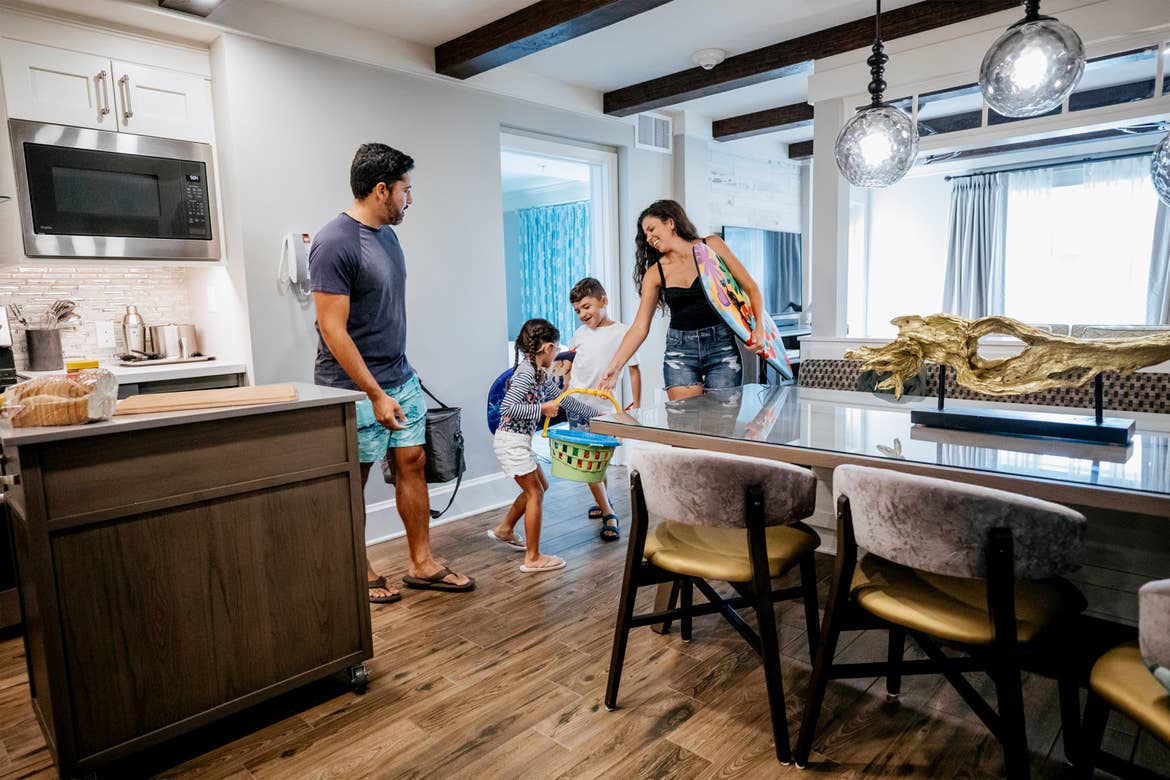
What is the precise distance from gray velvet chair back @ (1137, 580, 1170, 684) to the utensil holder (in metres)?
3.77

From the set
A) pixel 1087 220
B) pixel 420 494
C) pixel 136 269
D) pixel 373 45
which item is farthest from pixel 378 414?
pixel 1087 220

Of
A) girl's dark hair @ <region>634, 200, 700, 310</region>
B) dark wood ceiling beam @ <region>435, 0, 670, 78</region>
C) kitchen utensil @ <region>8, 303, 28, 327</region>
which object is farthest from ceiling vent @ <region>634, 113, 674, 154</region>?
kitchen utensil @ <region>8, 303, 28, 327</region>

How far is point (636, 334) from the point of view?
291 centimetres

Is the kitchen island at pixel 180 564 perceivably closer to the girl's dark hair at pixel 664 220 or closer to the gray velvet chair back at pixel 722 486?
the gray velvet chair back at pixel 722 486

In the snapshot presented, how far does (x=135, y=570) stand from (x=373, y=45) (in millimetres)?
2795

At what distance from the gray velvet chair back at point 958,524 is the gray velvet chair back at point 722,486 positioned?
0.67 feet

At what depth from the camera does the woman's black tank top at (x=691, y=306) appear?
9.86ft

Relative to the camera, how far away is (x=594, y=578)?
2975 millimetres

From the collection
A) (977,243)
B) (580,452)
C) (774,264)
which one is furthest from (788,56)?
(977,243)

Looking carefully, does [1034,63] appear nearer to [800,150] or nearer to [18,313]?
[18,313]

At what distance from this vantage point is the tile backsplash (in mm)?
3018

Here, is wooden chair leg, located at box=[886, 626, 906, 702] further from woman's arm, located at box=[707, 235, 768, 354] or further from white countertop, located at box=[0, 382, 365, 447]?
white countertop, located at box=[0, 382, 365, 447]

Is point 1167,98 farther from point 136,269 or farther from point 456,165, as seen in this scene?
point 136,269

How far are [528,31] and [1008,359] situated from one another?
8.11 feet
